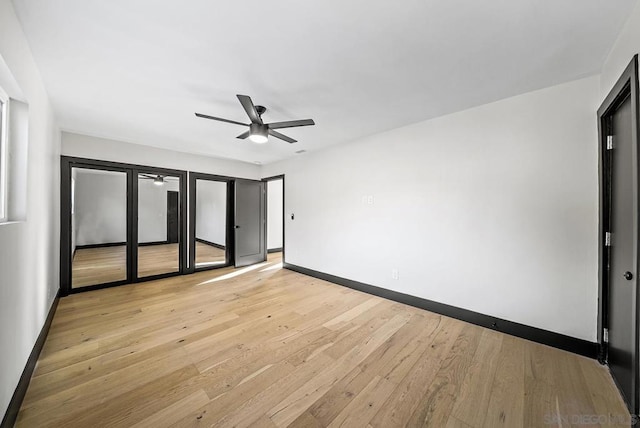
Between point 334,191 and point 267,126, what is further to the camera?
point 334,191

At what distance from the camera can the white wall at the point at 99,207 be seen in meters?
4.39

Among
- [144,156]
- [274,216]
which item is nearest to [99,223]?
[144,156]

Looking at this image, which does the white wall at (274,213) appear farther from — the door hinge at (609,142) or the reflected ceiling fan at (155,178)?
Answer: the door hinge at (609,142)

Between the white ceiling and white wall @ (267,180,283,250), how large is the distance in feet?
14.5

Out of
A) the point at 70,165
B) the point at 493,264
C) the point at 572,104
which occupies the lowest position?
the point at 493,264

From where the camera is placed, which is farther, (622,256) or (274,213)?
(274,213)

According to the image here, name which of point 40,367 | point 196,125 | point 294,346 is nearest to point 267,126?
point 196,125

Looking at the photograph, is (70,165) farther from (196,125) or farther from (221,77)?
(221,77)

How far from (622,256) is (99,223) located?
24.0 ft

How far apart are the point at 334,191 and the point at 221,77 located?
8.22 feet

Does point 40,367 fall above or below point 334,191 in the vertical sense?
below

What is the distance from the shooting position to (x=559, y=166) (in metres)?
2.16

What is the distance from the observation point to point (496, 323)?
247 centimetres

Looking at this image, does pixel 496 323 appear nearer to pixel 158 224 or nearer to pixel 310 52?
pixel 310 52
